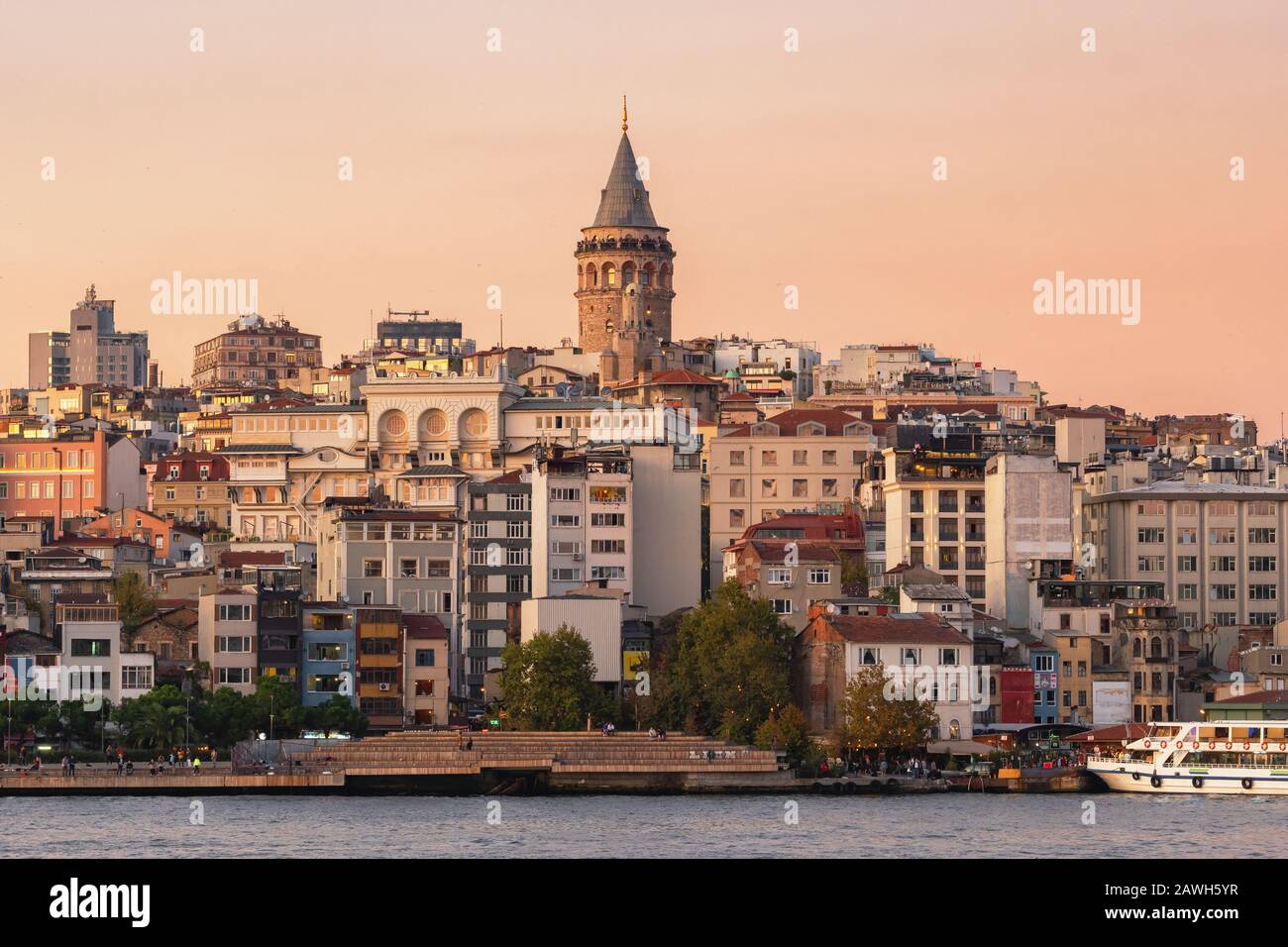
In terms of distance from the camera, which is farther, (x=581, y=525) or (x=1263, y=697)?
(x=581, y=525)

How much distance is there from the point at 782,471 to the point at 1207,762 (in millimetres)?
39223

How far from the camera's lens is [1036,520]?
92.2m

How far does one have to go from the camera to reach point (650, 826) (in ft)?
203

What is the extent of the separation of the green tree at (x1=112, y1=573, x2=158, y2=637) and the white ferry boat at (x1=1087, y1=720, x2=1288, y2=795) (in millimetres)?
32997

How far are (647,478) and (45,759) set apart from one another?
3052 cm

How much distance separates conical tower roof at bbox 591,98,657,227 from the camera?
573 feet

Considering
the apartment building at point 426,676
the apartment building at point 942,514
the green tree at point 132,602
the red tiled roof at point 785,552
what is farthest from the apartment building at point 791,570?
the green tree at point 132,602

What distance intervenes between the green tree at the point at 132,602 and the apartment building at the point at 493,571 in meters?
12.0

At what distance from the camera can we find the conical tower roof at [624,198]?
174750 mm

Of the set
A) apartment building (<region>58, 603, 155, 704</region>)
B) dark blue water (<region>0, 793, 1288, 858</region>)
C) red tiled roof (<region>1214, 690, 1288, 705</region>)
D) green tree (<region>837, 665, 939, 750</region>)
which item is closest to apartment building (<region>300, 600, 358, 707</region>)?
apartment building (<region>58, 603, 155, 704</region>)

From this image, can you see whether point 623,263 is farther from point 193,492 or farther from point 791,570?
point 791,570

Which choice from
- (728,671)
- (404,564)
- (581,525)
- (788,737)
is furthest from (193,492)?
(788,737)

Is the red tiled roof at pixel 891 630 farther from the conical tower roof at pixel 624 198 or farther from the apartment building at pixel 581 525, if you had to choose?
the conical tower roof at pixel 624 198
